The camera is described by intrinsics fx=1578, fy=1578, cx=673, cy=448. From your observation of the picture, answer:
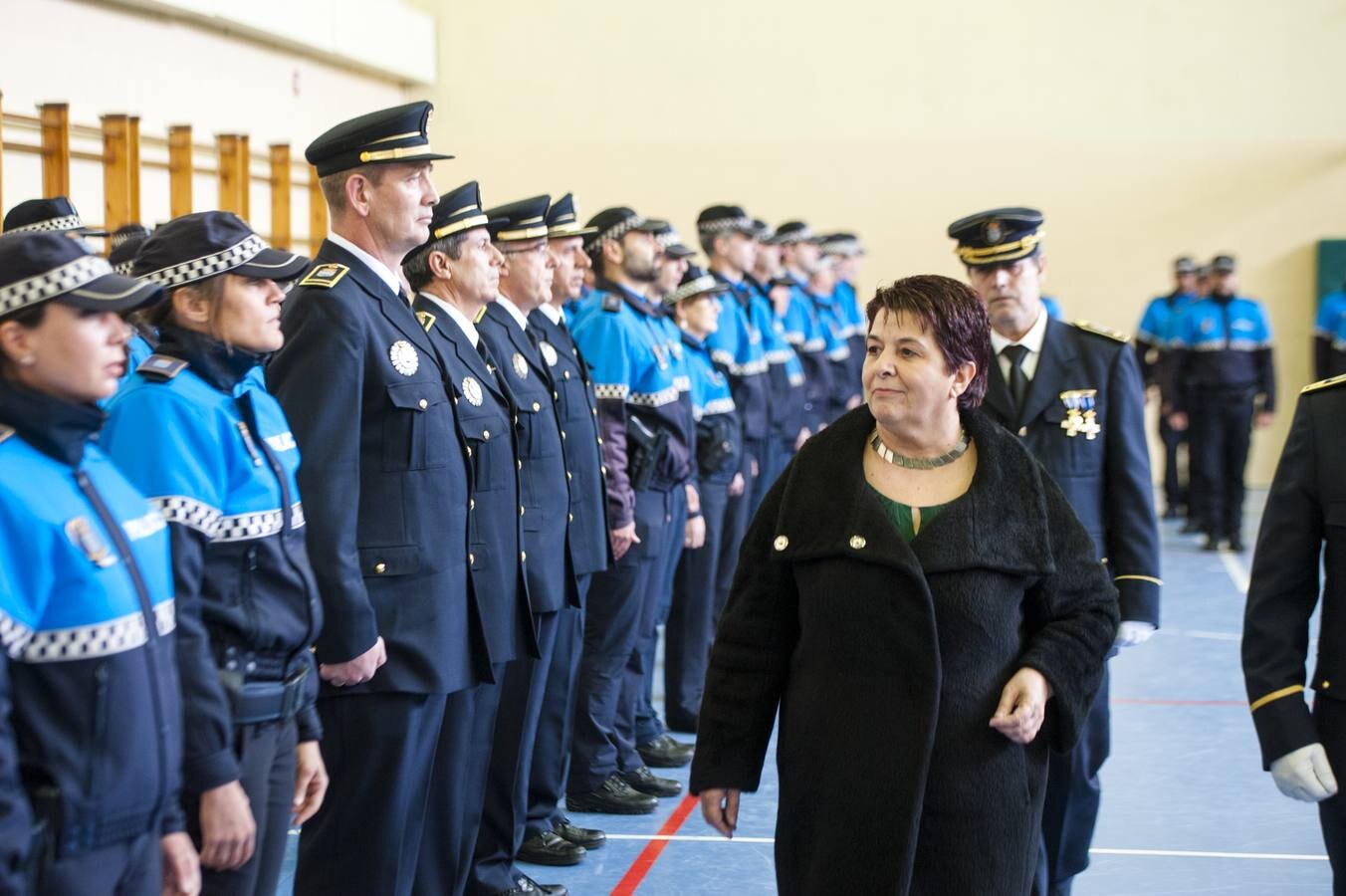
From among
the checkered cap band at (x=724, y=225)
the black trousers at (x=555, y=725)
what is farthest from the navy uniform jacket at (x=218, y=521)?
the checkered cap band at (x=724, y=225)

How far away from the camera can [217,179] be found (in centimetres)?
870

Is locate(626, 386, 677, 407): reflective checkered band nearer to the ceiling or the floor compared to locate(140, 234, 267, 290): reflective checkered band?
nearer to the floor

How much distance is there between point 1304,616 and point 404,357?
1774mm

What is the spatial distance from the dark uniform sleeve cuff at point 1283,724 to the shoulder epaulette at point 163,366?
6.03ft

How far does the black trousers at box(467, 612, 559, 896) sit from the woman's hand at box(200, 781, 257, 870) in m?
1.56

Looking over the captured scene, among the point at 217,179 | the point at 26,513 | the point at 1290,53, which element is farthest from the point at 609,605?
the point at 1290,53

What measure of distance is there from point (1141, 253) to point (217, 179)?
821cm

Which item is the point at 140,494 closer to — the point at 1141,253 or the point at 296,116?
the point at 296,116

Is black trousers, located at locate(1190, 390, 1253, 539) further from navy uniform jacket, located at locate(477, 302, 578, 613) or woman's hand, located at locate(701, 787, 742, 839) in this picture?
woman's hand, located at locate(701, 787, 742, 839)

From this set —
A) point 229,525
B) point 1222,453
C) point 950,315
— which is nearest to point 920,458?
point 950,315

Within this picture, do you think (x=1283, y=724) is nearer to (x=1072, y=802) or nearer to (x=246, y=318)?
(x=1072, y=802)

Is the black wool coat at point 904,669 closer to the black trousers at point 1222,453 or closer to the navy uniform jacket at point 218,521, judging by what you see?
the navy uniform jacket at point 218,521

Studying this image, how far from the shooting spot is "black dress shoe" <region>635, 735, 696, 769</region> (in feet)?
18.1

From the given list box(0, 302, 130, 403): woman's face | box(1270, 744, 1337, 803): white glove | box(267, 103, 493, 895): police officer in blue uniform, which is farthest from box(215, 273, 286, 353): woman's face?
box(1270, 744, 1337, 803): white glove
